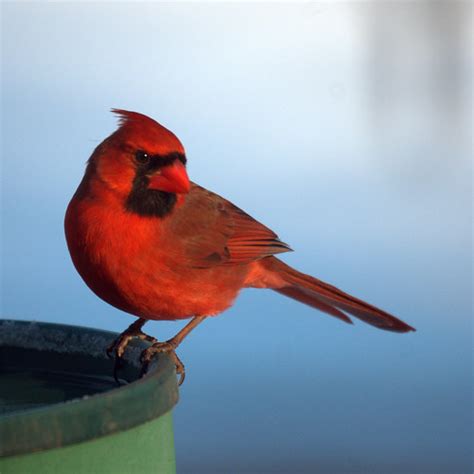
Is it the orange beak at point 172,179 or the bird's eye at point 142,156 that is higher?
the bird's eye at point 142,156

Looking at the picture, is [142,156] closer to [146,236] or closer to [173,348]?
[146,236]

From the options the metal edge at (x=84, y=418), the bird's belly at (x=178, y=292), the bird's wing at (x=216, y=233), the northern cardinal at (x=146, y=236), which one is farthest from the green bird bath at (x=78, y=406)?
the bird's wing at (x=216, y=233)

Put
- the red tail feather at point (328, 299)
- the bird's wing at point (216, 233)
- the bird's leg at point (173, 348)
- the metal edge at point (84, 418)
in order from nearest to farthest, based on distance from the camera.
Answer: the metal edge at point (84, 418) < the bird's leg at point (173, 348) < the bird's wing at point (216, 233) < the red tail feather at point (328, 299)

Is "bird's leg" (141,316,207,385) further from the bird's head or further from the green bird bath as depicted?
the bird's head

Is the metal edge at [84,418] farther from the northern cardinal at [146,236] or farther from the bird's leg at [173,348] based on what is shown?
the northern cardinal at [146,236]

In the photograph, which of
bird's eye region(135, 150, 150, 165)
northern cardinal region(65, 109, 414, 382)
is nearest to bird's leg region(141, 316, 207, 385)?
northern cardinal region(65, 109, 414, 382)

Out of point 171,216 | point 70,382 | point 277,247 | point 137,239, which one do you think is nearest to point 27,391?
point 70,382
